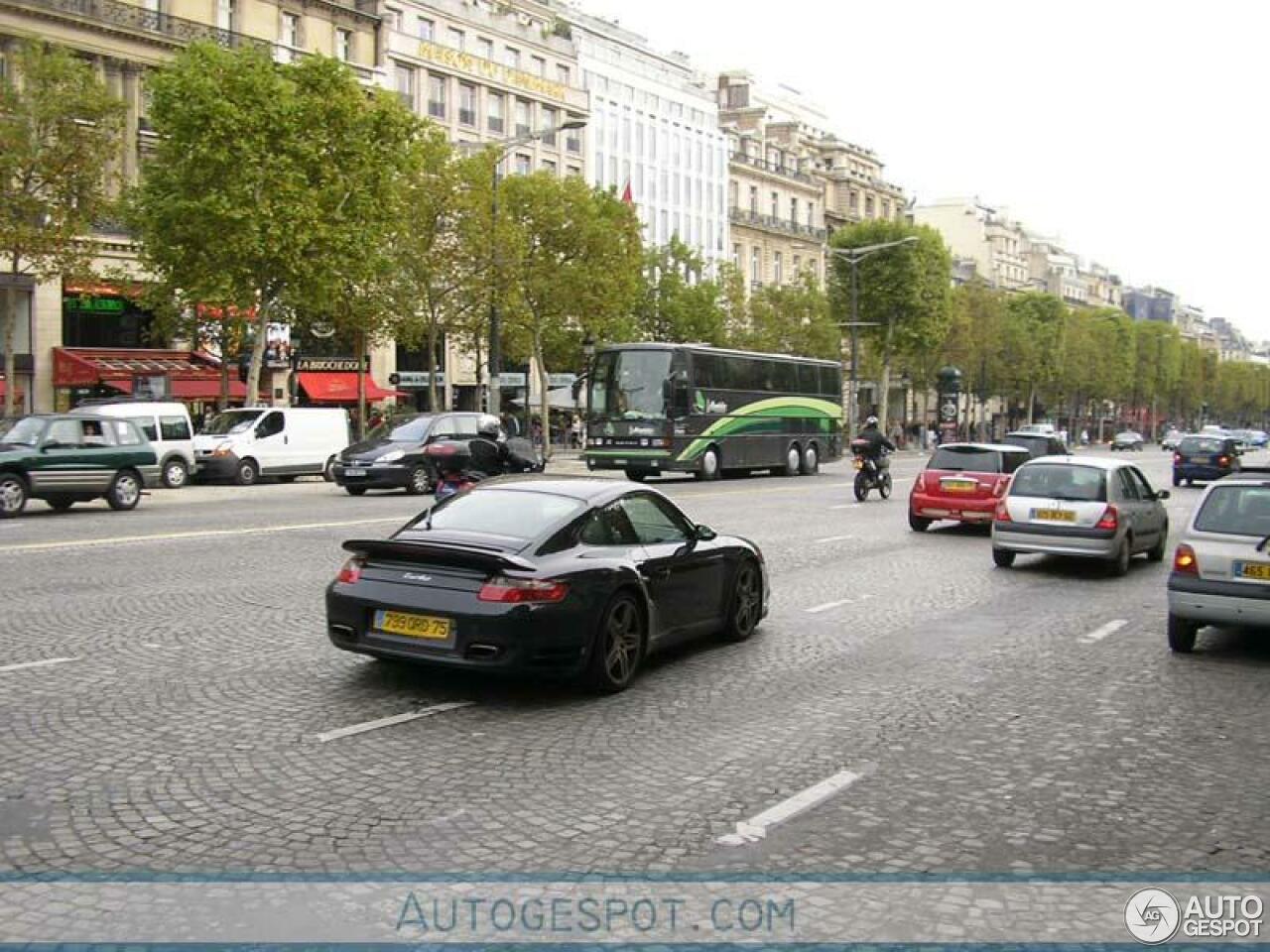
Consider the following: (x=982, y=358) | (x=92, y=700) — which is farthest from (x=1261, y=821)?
(x=982, y=358)

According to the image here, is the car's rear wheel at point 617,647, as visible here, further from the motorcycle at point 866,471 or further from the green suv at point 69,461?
the motorcycle at point 866,471

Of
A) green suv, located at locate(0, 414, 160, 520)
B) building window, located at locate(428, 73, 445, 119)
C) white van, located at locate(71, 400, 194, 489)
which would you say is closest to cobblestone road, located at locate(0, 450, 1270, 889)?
green suv, located at locate(0, 414, 160, 520)

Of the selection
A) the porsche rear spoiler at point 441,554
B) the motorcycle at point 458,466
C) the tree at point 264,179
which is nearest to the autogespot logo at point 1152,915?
the porsche rear spoiler at point 441,554

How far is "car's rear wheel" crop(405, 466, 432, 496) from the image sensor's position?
91.0ft

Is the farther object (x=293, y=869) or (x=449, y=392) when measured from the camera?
(x=449, y=392)

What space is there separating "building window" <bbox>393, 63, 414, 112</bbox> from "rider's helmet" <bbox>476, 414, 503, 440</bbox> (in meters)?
32.9

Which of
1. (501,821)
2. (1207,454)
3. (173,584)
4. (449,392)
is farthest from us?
(449,392)

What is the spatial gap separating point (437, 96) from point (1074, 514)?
170 ft

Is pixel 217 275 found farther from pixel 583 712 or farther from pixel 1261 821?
pixel 1261 821

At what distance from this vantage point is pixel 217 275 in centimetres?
3391

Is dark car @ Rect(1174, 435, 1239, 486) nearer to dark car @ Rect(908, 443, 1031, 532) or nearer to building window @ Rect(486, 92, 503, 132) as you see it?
dark car @ Rect(908, 443, 1031, 532)

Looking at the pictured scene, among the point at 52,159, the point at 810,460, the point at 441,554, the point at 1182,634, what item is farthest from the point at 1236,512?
the point at 810,460

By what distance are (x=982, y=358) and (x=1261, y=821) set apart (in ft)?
284

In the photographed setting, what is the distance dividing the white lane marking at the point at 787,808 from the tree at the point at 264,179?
29.3 metres
